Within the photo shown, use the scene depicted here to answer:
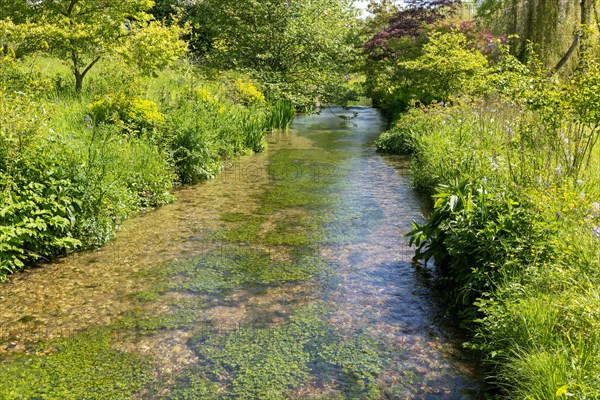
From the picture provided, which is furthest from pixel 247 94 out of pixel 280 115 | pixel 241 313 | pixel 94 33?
pixel 241 313

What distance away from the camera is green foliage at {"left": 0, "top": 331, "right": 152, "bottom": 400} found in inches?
146

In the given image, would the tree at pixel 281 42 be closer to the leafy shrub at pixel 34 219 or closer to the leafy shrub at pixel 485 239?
the leafy shrub at pixel 34 219

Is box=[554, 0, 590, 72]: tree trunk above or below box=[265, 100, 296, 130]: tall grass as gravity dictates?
above

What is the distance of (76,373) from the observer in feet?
12.9

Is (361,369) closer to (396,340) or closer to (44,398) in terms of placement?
(396,340)

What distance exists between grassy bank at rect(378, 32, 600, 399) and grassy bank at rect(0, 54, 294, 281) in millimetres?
4217

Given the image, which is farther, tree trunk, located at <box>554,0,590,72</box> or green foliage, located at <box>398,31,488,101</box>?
tree trunk, located at <box>554,0,590,72</box>

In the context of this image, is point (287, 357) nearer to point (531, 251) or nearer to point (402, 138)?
point (531, 251)

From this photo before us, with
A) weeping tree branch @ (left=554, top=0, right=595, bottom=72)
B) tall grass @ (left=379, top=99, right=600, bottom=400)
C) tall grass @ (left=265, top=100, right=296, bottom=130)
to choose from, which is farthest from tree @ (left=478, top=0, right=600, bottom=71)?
tall grass @ (left=379, top=99, right=600, bottom=400)

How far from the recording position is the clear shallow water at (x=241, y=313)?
155 inches

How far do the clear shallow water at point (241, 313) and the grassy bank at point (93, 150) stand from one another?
1.35 feet

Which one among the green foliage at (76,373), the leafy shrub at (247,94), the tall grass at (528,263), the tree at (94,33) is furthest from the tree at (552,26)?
the green foliage at (76,373)

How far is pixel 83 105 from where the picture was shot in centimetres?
963

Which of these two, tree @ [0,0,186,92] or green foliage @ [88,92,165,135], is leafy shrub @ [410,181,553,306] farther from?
tree @ [0,0,186,92]
